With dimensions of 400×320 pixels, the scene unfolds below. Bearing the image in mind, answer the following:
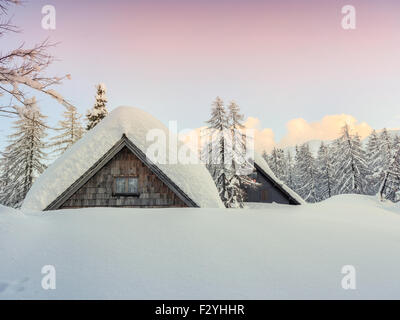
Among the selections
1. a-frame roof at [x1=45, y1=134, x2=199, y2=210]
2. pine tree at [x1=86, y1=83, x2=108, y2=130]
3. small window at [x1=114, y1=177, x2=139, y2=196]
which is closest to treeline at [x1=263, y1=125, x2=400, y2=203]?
a-frame roof at [x1=45, y1=134, x2=199, y2=210]

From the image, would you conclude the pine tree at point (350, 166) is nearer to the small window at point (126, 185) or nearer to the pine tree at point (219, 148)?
the pine tree at point (219, 148)

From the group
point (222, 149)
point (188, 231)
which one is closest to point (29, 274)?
point (188, 231)

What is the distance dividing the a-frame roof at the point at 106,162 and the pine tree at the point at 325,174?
36404mm

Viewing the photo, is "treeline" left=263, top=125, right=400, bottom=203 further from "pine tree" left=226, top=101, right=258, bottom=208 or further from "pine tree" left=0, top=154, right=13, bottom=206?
"pine tree" left=0, top=154, right=13, bottom=206

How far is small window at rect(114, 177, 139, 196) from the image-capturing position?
9359mm

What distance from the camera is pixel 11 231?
4301 mm

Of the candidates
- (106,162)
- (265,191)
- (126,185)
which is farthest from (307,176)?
(106,162)

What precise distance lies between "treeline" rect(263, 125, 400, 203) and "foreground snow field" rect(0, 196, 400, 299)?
29404 mm

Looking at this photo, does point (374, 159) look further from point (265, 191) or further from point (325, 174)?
point (265, 191)

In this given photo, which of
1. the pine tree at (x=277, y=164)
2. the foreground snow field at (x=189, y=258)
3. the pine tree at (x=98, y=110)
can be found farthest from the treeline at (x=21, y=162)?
the pine tree at (x=277, y=164)

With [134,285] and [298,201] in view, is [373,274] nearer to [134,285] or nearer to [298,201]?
[134,285]

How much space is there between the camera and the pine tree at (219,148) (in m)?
19.7

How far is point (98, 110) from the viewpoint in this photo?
25188mm
